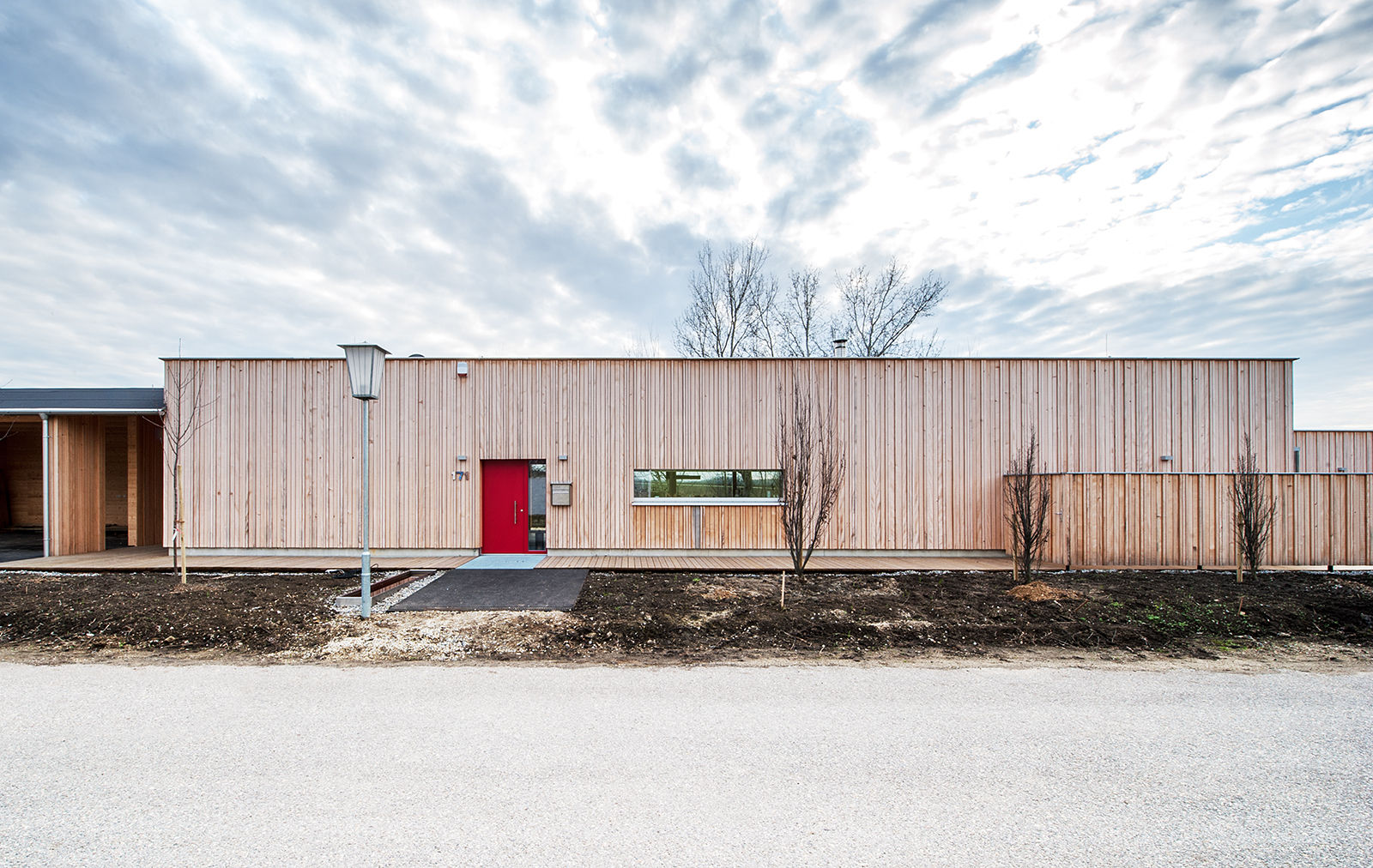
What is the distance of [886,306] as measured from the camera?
2167 centimetres

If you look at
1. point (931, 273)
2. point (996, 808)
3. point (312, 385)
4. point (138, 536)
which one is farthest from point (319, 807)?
point (931, 273)

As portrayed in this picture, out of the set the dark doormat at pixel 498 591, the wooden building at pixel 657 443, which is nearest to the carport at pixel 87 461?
the wooden building at pixel 657 443

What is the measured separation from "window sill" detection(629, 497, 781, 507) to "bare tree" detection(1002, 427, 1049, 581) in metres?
4.26

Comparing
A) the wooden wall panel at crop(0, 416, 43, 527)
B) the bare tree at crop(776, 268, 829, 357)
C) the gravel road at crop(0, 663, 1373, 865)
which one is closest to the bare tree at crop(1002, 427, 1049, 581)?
the gravel road at crop(0, 663, 1373, 865)

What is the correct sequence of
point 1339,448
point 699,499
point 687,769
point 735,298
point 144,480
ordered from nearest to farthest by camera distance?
point 687,769
point 699,499
point 144,480
point 1339,448
point 735,298

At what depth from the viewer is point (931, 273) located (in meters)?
20.9

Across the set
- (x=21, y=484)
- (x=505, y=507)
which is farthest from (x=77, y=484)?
(x=21, y=484)

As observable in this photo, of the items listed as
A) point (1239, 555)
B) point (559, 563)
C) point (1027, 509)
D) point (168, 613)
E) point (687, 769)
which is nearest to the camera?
point (687, 769)

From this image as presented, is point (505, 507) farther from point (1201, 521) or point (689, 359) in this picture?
point (1201, 521)

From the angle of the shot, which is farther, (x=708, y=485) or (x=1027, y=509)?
(x=708, y=485)

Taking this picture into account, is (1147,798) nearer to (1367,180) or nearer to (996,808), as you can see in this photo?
(996,808)

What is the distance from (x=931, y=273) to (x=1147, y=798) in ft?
67.5

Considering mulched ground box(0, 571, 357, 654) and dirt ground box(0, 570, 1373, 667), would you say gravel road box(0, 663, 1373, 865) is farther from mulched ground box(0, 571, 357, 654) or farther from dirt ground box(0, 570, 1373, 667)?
mulched ground box(0, 571, 357, 654)

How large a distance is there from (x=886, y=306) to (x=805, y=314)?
301cm
